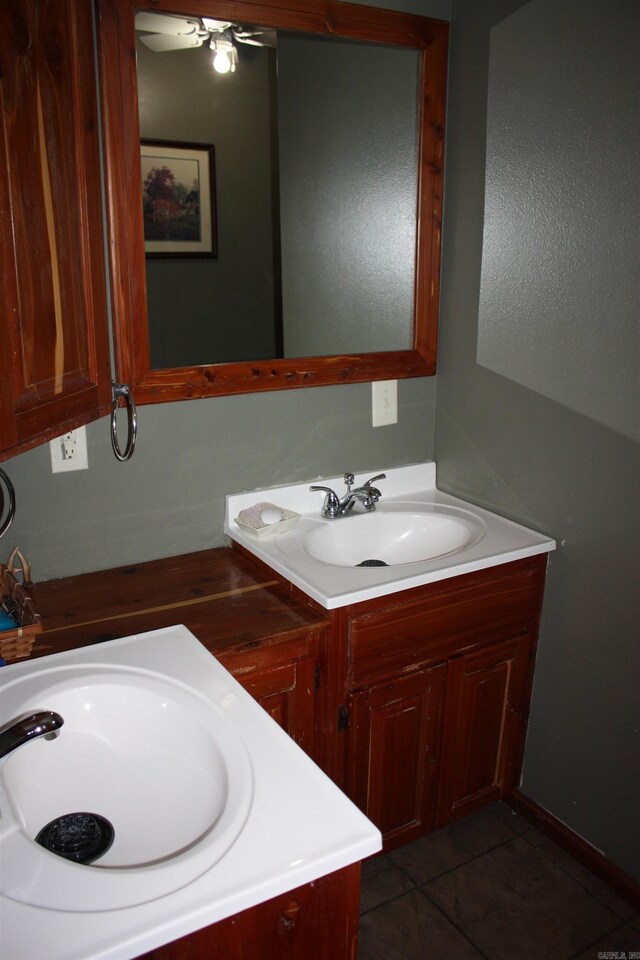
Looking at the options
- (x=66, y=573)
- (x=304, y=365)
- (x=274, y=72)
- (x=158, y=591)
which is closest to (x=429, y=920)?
(x=158, y=591)

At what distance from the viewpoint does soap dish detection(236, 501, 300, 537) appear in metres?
1.84

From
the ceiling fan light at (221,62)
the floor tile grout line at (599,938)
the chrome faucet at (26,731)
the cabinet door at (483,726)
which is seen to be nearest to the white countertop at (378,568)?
the cabinet door at (483,726)

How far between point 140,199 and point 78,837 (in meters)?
1.26

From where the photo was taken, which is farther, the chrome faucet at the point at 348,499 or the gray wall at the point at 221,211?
the chrome faucet at the point at 348,499

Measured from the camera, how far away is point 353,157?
6.45ft

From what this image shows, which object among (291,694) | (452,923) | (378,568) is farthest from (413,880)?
(378,568)

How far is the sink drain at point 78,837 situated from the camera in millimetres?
963

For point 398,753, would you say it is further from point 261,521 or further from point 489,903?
point 261,521

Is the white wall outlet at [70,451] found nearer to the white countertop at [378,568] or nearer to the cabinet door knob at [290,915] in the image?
the white countertop at [378,568]

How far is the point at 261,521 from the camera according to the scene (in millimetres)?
1845

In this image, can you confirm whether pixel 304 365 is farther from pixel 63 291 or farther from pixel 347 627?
pixel 63 291

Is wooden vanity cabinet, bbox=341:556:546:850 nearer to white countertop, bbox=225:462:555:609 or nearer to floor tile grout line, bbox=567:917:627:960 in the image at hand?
white countertop, bbox=225:462:555:609

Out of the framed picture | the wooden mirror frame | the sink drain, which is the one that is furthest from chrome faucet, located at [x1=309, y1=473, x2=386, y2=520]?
the sink drain

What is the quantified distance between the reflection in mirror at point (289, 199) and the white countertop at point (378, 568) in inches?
14.4
